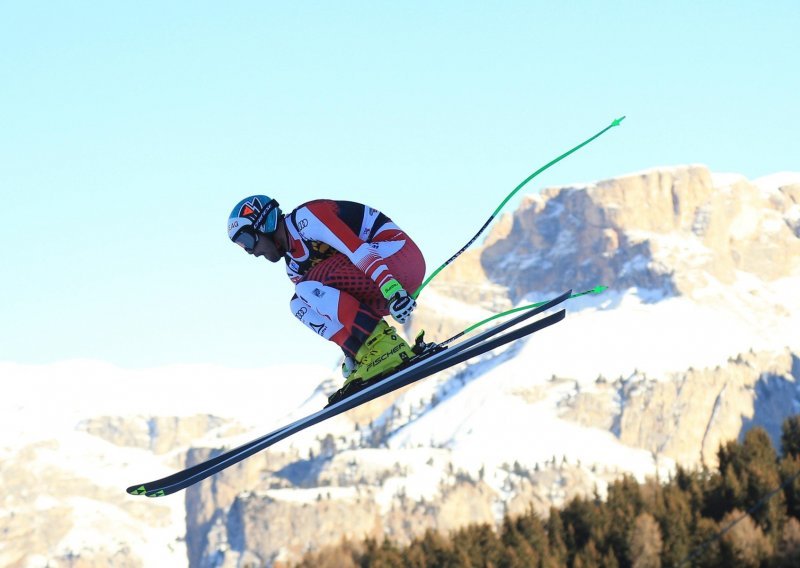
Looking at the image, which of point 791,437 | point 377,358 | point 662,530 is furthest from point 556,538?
point 377,358

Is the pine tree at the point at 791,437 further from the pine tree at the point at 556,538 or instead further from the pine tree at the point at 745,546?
the pine tree at the point at 745,546

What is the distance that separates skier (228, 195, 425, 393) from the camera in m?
10.0

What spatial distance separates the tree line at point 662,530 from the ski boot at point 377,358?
74.9ft

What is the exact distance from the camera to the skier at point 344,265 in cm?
1003

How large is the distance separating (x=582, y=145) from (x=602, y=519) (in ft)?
107

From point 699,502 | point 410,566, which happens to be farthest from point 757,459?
point 410,566

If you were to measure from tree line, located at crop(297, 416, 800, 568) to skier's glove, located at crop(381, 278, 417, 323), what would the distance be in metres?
23.3

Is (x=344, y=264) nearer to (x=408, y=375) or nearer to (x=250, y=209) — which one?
(x=250, y=209)

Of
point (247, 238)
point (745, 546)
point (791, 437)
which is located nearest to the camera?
point (247, 238)

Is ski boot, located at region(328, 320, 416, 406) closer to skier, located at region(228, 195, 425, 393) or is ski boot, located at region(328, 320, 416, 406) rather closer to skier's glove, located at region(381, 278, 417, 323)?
skier, located at region(228, 195, 425, 393)

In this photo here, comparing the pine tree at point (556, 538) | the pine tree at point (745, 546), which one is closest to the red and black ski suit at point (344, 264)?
the pine tree at point (745, 546)

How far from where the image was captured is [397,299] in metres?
9.71

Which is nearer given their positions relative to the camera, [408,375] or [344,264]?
[408,375]

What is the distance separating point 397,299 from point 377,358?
2.44ft
